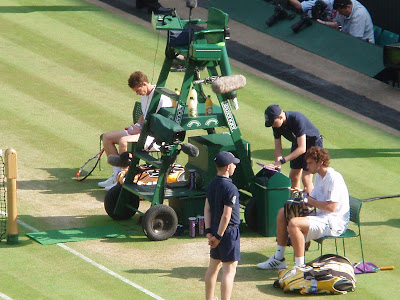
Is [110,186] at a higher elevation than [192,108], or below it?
below

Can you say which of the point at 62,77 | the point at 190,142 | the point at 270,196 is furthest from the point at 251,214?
the point at 62,77

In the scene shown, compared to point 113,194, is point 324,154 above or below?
above

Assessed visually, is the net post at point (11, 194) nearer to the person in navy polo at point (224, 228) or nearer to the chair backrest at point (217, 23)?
the chair backrest at point (217, 23)

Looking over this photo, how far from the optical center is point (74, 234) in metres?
13.9

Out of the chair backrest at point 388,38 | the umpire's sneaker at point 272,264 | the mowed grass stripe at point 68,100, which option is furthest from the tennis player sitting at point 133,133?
the chair backrest at point 388,38

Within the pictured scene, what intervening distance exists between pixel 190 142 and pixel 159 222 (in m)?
1.45

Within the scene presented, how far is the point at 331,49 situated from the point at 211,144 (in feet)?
28.9

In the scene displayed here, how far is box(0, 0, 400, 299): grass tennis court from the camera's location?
40.5ft

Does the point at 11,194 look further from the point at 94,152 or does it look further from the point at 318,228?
the point at 318,228

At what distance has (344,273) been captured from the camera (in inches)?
472

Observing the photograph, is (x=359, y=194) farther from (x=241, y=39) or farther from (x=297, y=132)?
(x=241, y=39)

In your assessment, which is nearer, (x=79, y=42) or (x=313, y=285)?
(x=313, y=285)

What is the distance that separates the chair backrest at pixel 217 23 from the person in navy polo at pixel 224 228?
318 cm

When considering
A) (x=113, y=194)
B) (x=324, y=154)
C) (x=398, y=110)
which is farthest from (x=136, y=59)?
(x=324, y=154)
